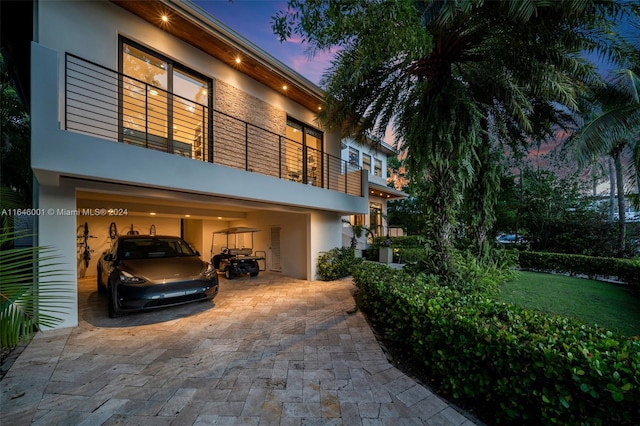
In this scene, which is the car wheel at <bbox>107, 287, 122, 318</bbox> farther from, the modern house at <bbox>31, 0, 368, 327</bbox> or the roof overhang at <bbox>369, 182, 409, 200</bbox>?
the roof overhang at <bbox>369, 182, 409, 200</bbox>

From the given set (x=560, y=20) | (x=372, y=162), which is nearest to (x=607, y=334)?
(x=560, y=20)

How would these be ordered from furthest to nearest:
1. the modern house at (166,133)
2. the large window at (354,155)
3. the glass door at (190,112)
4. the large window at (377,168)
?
the large window at (377,168), the large window at (354,155), the glass door at (190,112), the modern house at (166,133)

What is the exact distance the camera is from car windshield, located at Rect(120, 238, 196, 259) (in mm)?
6066

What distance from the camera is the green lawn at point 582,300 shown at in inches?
210

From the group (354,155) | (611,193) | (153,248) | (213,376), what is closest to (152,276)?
(153,248)

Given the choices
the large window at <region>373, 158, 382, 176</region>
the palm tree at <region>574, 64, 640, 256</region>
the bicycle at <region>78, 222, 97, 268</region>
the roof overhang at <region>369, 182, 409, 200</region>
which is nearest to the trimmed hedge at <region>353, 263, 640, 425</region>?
the palm tree at <region>574, 64, 640, 256</region>

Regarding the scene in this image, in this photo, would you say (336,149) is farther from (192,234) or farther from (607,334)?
(607,334)

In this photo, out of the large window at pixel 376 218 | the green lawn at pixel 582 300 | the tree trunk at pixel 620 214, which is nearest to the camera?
the green lawn at pixel 582 300

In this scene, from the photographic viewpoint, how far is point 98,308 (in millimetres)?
6035

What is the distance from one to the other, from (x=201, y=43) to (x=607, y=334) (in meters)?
9.09

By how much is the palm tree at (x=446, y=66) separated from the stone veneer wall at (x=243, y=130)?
218 centimetres

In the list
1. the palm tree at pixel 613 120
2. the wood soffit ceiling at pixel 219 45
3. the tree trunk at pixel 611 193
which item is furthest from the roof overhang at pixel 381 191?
the tree trunk at pixel 611 193

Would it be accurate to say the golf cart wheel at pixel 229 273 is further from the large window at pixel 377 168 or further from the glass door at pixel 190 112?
the large window at pixel 377 168

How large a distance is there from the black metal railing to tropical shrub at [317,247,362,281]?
100 inches
